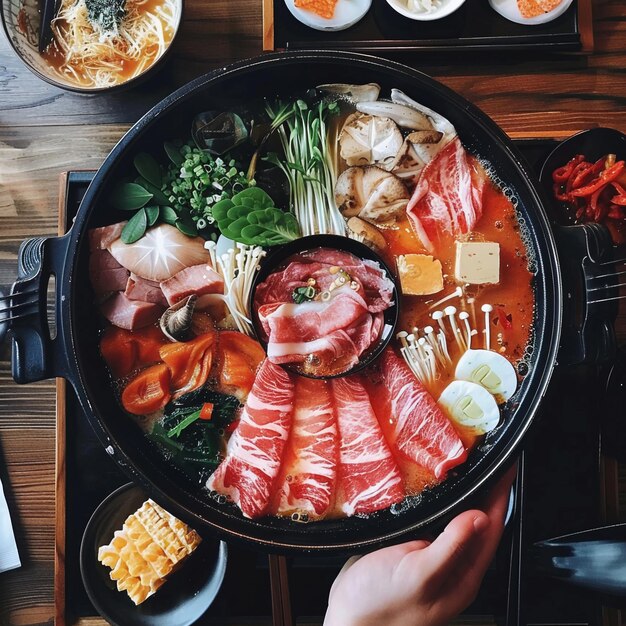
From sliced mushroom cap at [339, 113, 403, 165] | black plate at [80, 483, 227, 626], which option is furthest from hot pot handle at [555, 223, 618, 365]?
black plate at [80, 483, 227, 626]

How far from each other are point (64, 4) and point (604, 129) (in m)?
2.13

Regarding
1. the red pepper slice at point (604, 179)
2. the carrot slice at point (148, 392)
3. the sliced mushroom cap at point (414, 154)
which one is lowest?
the carrot slice at point (148, 392)

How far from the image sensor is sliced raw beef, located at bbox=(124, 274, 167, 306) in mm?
2191

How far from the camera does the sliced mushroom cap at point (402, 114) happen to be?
2.23m

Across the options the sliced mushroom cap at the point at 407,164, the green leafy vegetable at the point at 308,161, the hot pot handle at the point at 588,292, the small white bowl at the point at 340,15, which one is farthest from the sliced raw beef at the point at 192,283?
the hot pot handle at the point at 588,292

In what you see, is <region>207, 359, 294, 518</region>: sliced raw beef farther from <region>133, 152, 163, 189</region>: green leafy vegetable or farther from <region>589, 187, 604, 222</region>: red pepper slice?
<region>589, 187, 604, 222</region>: red pepper slice

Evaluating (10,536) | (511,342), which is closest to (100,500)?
(10,536)

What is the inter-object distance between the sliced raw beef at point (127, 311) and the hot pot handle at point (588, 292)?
55.7 inches

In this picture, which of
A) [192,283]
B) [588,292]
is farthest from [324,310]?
[588,292]

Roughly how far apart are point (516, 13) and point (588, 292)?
1.21 metres

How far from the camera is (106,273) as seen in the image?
2199mm

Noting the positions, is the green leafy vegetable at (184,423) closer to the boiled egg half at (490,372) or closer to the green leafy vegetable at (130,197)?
the green leafy vegetable at (130,197)

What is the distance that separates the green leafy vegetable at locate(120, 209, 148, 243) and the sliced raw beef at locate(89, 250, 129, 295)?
10 centimetres

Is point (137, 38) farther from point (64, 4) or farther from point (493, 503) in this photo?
point (493, 503)
